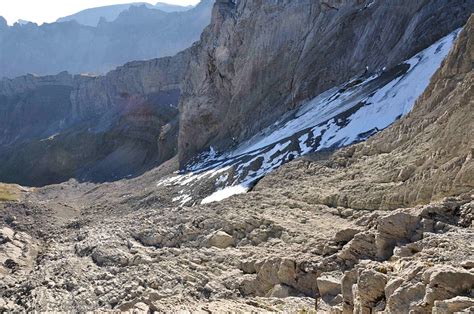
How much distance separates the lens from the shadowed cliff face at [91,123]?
321ft

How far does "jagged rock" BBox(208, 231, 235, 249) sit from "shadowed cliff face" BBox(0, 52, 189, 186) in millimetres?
61817

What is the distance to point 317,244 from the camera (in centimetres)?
1623

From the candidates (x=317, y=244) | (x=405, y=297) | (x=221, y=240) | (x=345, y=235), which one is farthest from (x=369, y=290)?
(x=221, y=240)

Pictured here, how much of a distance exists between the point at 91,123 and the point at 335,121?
101107 mm

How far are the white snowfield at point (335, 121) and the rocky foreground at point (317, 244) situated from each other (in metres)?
3.52

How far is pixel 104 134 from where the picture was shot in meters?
111

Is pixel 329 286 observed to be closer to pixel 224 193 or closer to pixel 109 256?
pixel 109 256

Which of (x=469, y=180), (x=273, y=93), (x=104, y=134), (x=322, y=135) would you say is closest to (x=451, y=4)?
(x=322, y=135)

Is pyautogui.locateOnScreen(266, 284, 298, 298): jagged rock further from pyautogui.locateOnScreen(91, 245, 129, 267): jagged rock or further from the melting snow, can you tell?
the melting snow

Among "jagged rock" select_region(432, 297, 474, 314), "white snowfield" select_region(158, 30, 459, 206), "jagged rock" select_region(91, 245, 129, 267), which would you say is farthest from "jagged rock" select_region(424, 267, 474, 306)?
"white snowfield" select_region(158, 30, 459, 206)

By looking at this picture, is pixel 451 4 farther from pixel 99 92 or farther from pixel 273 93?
pixel 99 92

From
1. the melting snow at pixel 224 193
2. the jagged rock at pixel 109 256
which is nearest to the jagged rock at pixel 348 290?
the jagged rock at pixel 109 256

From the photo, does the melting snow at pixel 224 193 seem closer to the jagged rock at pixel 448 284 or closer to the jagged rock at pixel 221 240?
the jagged rock at pixel 221 240

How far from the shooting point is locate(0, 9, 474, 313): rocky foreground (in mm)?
10570
